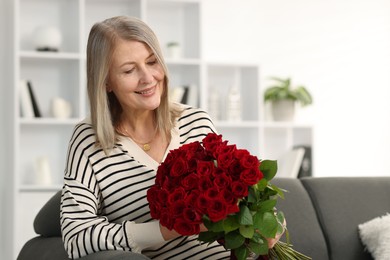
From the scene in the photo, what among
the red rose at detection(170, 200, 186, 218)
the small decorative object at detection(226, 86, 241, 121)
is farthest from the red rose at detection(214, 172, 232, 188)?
the small decorative object at detection(226, 86, 241, 121)

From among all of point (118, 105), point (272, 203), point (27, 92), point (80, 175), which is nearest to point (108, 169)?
point (80, 175)

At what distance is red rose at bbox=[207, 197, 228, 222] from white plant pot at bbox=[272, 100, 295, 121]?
4127 mm

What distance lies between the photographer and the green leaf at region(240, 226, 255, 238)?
199 cm

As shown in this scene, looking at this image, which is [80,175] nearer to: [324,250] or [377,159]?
[324,250]

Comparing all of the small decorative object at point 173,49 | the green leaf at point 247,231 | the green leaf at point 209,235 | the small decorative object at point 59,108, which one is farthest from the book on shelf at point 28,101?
the green leaf at point 247,231

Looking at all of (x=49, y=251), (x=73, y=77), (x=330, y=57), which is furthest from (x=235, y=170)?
(x=330, y=57)

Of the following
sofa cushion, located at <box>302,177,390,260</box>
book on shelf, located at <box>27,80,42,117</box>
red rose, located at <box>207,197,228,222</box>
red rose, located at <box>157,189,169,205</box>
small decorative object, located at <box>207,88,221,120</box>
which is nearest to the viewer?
red rose, located at <box>207,197,228,222</box>

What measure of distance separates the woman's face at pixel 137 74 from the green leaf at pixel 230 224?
57cm

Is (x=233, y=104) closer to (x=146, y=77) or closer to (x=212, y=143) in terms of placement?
(x=146, y=77)

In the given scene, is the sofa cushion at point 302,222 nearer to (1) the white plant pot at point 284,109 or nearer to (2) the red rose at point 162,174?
(2) the red rose at point 162,174

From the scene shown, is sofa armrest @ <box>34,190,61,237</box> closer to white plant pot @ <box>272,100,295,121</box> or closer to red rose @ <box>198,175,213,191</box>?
red rose @ <box>198,175,213,191</box>

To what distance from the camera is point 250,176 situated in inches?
77.7

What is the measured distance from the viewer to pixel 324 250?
2.88 metres

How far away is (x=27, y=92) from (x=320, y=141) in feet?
8.11
